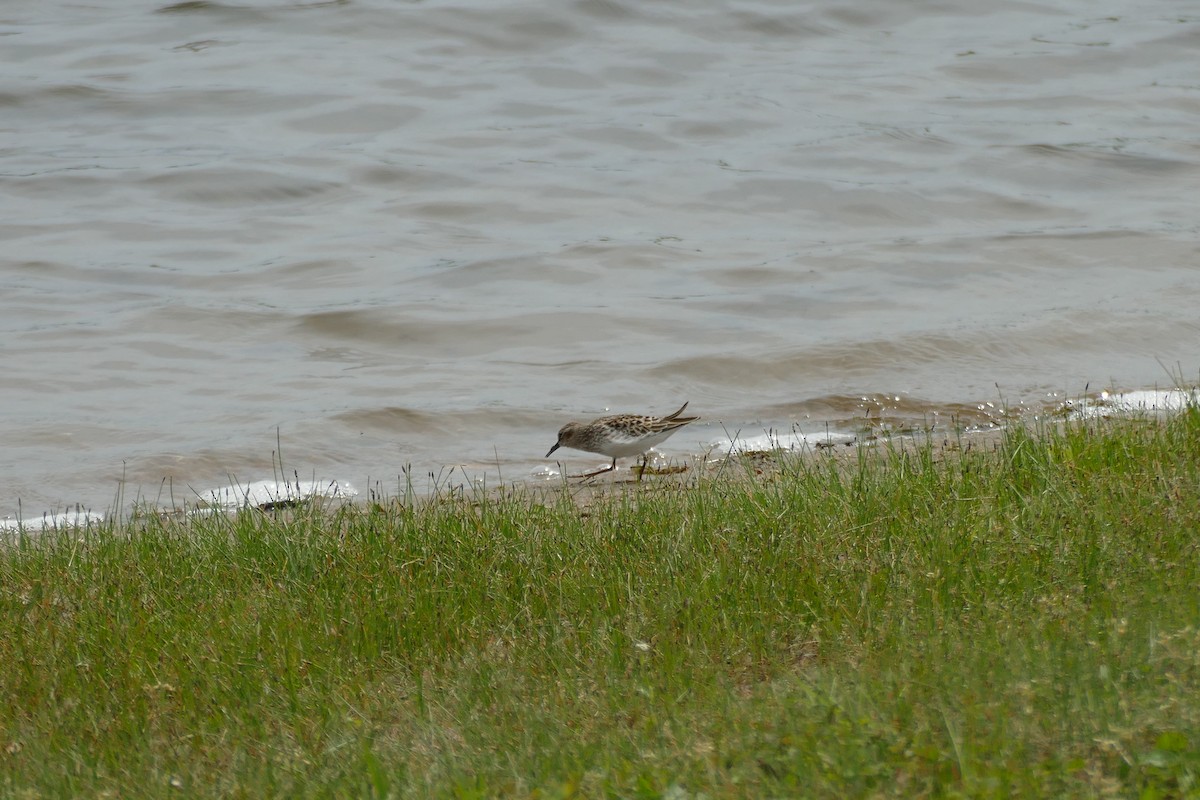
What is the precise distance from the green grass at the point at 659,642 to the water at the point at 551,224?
144 inches

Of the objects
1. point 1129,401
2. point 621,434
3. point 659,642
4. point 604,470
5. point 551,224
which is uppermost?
point 659,642

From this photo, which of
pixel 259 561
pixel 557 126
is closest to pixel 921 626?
pixel 259 561

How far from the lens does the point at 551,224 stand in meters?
17.5

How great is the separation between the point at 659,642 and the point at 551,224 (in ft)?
41.7

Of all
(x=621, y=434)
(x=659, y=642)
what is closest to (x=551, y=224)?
(x=621, y=434)

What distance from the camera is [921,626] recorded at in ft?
16.2

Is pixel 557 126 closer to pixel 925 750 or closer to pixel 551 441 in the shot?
pixel 551 441

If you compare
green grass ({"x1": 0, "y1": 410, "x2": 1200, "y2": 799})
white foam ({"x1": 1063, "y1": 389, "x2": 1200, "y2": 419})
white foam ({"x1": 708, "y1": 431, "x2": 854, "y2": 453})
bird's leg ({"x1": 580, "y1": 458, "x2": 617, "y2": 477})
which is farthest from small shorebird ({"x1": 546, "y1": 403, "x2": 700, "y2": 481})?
white foam ({"x1": 1063, "y1": 389, "x2": 1200, "y2": 419})

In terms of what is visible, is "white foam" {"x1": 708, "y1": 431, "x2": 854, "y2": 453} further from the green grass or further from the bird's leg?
the green grass

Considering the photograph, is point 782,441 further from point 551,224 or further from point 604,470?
point 551,224

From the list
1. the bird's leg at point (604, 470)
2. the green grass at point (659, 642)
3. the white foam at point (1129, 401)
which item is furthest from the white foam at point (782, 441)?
the green grass at point (659, 642)

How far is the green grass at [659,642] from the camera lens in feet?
12.7

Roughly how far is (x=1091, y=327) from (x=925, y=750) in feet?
35.2

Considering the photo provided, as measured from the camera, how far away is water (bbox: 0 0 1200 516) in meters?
12.0
